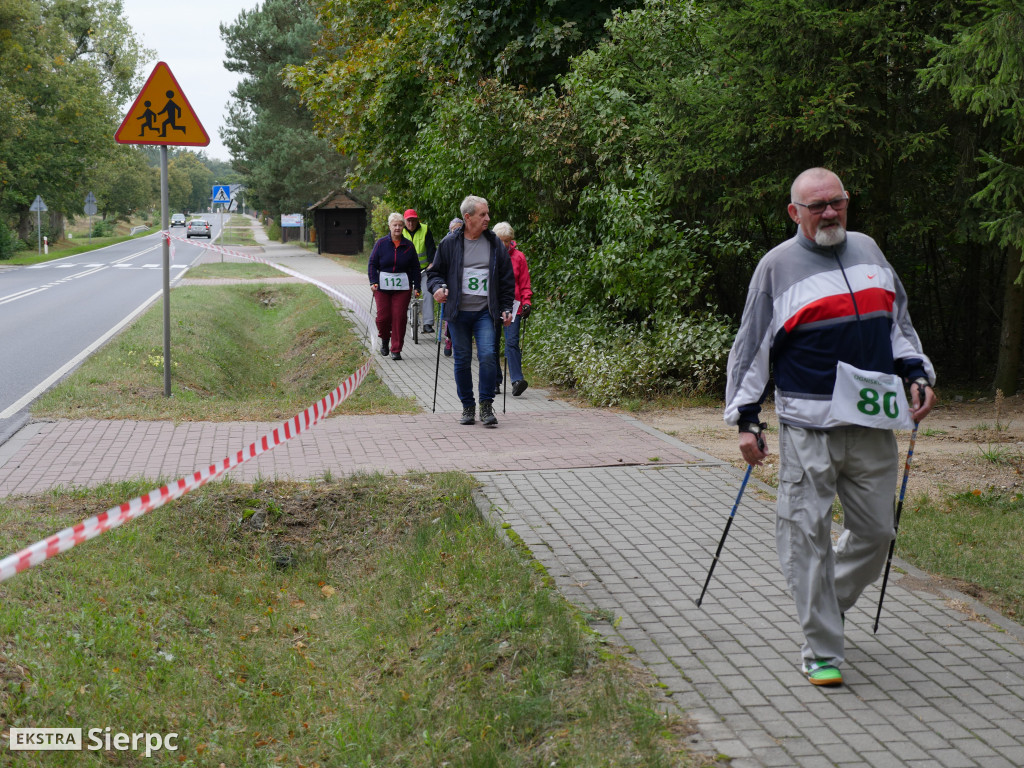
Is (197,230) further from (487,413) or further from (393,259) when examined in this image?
(487,413)

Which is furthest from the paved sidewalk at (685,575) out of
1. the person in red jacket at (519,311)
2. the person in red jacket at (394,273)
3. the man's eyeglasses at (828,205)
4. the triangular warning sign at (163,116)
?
the person in red jacket at (394,273)

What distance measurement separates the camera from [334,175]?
185ft

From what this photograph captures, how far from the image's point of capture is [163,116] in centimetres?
1037

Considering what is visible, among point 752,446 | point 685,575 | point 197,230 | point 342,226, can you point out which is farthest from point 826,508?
point 197,230

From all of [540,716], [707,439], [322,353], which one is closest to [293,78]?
[322,353]

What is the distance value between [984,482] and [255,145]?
52.0 meters

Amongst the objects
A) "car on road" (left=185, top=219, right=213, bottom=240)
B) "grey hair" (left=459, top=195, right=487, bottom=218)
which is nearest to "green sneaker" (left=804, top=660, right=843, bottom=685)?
"grey hair" (left=459, top=195, right=487, bottom=218)

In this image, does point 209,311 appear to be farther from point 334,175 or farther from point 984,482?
point 334,175

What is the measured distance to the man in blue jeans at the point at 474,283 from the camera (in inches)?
370

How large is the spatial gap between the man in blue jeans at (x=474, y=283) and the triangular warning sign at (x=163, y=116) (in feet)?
9.78

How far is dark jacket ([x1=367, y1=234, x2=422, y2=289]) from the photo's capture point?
1417cm

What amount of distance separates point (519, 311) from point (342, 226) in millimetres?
44490

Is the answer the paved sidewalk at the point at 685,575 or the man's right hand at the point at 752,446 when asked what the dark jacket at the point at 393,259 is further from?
the man's right hand at the point at 752,446

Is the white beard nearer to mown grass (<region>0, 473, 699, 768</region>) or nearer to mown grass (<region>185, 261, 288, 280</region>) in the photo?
mown grass (<region>0, 473, 699, 768</region>)
